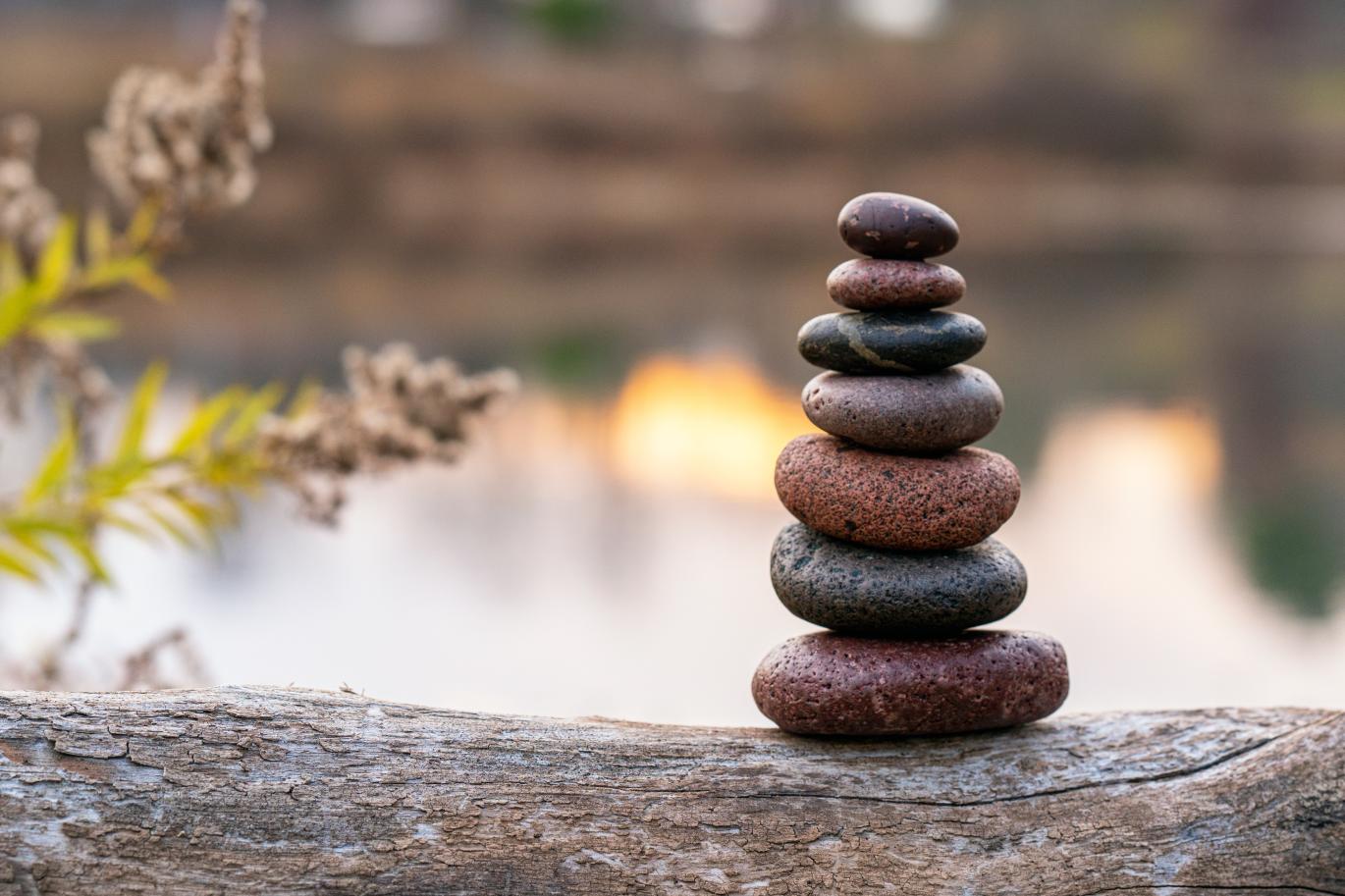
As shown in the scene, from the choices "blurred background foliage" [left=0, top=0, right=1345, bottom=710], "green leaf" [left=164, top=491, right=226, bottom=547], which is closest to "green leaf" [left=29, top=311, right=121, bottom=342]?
"green leaf" [left=164, top=491, right=226, bottom=547]

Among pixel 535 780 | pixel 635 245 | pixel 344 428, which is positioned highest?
pixel 635 245

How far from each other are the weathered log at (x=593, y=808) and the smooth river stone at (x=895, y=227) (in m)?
0.80

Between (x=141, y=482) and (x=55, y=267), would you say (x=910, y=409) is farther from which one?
(x=55, y=267)

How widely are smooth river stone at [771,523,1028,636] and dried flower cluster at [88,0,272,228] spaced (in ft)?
4.48

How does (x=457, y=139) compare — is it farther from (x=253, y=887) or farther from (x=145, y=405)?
(x=253, y=887)

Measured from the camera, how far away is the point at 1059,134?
67.5 ft

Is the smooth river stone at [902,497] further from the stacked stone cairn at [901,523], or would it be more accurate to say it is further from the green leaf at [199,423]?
the green leaf at [199,423]

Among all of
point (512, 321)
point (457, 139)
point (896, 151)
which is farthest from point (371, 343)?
point (896, 151)

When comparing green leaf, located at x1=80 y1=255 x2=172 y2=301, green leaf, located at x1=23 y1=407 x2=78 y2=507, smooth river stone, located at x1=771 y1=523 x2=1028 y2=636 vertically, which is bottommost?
smooth river stone, located at x1=771 y1=523 x2=1028 y2=636

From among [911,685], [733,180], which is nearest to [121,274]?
[911,685]

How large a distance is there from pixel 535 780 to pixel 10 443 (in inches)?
224

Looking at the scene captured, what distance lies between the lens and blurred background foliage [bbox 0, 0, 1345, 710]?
38.7 feet

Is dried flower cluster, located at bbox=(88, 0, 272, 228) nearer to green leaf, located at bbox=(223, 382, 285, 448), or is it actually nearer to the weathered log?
green leaf, located at bbox=(223, 382, 285, 448)

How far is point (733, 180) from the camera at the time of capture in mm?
19703
